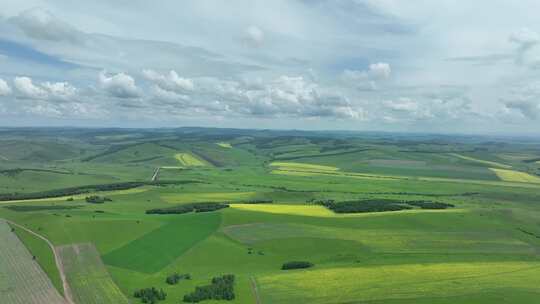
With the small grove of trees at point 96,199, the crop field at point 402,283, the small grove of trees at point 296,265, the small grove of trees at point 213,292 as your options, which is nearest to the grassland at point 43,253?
the small grove of trees at point 213,292

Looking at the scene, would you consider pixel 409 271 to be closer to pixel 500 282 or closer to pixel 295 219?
pixel 500 282

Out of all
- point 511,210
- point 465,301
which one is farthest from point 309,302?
point 511,210

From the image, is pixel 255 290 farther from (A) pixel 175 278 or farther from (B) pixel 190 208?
(B) pixel 190 208

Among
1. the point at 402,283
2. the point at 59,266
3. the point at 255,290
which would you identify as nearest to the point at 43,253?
the point at 59,266

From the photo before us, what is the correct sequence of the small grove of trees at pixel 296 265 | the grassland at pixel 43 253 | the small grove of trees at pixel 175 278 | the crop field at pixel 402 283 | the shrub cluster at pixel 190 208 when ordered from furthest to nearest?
1. the shrub cluster at pixel 190 208
2. the small grove of trees at pixel 296 265
3. the small grove of trees at pixel 175 278
4. the grassland at pixel 43 253
5. the crop field at pixel 402 283

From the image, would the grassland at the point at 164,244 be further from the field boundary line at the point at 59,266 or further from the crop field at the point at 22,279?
the crop field at the point at 22,279

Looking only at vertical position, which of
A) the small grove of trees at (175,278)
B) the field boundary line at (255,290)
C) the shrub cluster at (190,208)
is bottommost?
the shrub cluster at (190,208)

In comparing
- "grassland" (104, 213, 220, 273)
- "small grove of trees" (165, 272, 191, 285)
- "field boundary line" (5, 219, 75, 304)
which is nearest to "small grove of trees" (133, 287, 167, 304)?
"small grove of trees" (165, 272, 191, 285)
